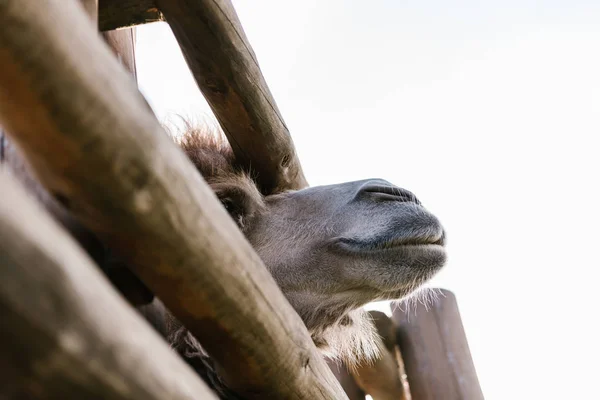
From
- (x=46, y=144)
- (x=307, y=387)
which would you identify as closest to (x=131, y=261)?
(x=46, y=144)

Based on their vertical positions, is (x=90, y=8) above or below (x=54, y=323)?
above

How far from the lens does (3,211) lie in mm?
513

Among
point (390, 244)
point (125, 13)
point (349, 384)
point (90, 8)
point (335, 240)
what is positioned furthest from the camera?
point (349, 384)

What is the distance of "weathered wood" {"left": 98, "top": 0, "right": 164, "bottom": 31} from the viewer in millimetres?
1625

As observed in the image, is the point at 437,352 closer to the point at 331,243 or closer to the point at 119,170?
the point at 331,243

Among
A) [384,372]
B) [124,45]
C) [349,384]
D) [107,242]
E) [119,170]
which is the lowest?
[349,384]

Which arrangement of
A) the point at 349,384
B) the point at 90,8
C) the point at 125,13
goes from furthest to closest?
the point at 349,384
the point at 125,13
the point at 90,8

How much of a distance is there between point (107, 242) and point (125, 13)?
109cm

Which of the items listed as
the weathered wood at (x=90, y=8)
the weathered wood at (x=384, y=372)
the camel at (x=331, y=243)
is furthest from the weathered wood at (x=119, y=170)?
the weathered wood at (x=384, y=372)

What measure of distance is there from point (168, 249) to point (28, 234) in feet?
0.77

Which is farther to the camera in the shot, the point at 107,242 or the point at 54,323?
the point at 107,242

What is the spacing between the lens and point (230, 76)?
1.67m

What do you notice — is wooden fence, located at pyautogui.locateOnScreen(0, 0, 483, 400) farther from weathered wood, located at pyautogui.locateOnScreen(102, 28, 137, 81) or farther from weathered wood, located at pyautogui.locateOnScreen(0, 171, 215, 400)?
weathered wood, located at pyautogui.locateOnScreen(102, 28, 137, 81)

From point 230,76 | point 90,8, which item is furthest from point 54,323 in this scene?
Result: point 230,76
